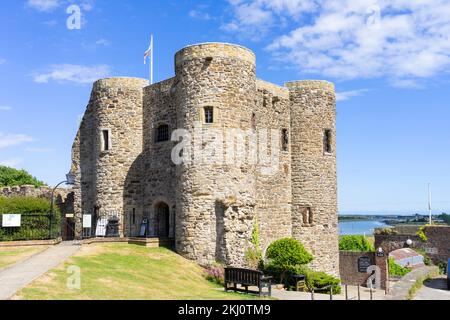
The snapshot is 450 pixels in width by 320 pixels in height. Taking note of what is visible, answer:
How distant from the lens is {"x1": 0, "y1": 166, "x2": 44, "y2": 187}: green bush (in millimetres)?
51281

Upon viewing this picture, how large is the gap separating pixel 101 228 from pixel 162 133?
6310 millimetres

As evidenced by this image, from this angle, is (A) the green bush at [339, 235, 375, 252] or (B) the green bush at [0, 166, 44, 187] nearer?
(A) the green bush at [339, 235, 375, 252]

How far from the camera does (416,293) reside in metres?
27.1

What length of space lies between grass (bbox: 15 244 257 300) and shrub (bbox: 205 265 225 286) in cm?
35

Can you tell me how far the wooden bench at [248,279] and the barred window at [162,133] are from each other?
34.9 ft

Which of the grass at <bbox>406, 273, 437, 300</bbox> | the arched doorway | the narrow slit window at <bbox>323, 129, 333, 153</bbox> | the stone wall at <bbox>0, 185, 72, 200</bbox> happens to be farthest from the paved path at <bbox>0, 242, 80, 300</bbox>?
the grass at <bbox>406, 273, 437, 300</bbox>

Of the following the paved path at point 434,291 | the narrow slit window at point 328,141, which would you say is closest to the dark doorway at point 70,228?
the narrow slit window at point 328,141

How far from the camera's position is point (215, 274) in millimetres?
21281

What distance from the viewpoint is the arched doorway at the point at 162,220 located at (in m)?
26.9

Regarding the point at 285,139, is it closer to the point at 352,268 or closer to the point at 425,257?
the point at 352,268

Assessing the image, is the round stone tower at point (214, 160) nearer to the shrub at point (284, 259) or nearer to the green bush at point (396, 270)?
the shrub at point (284, 259)

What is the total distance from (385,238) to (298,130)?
701 inches

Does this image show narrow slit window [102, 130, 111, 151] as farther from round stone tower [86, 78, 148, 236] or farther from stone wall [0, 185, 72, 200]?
stone wall [0, 185, 72, 200]
